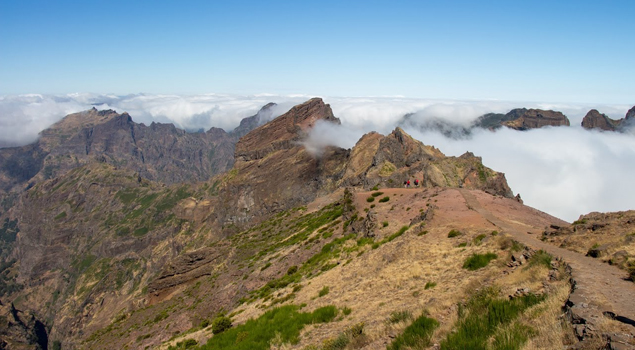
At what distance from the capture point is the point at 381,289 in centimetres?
2156

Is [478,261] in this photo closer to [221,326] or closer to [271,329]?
[271,329]

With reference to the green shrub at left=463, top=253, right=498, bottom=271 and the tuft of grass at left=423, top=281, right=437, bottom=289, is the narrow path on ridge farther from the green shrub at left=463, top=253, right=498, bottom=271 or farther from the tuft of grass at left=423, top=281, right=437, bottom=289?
the tuft of grass at left=423, top=281, right=437, bottom=289

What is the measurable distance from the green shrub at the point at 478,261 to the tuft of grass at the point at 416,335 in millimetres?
7796

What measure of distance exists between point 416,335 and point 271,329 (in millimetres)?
10875

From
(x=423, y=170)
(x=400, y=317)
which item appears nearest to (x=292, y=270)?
(x=400, y=317)

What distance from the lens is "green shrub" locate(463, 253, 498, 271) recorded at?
19391mm

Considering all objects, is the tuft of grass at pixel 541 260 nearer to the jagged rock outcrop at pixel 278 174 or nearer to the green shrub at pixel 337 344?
the green shrub at pixel 337 344

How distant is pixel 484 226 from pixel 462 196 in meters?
12.6

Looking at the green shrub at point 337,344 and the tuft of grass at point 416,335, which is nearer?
the tuft of grass at point 416,335

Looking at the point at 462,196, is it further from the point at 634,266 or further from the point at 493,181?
the point at 493,181

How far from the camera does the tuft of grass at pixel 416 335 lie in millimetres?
11242

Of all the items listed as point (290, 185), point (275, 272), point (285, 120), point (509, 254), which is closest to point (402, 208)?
point (275, 272)

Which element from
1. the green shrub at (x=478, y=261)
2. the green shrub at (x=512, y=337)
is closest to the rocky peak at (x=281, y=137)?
the green shrub at (x=478, y=261)

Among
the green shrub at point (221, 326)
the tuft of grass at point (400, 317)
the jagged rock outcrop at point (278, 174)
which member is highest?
the tuft of grass at point (400, 317)
